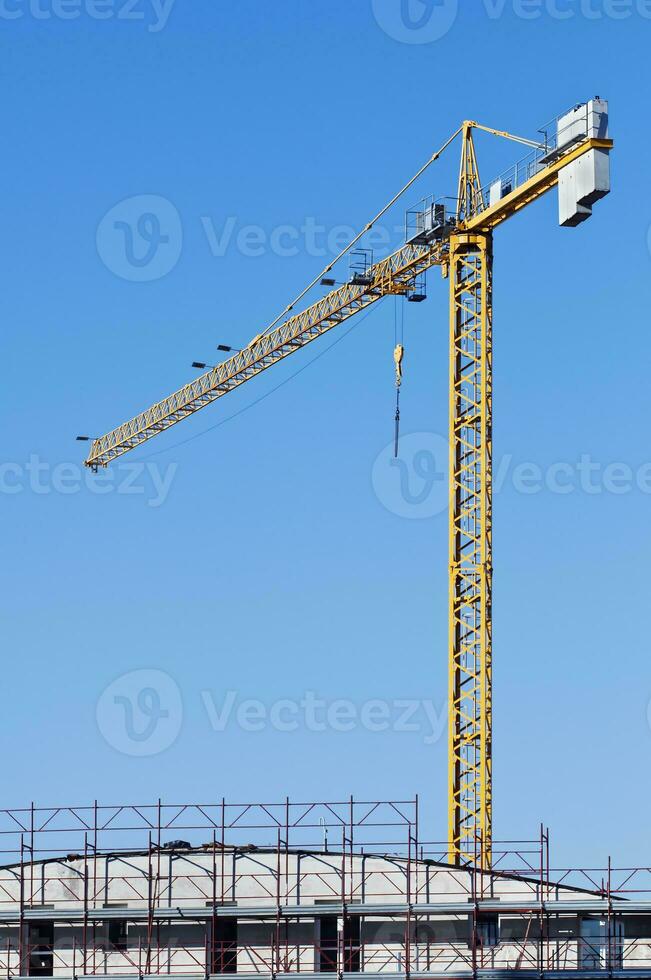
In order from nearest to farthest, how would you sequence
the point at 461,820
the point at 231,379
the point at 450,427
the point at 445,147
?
the point at 461,820
the point at 450,427
the point at 445,147
the point at 231,379

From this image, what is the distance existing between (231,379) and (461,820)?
158 feet

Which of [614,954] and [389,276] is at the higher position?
[389,276]

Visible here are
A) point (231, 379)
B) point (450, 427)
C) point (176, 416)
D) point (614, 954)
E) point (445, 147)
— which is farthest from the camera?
point (176, 416)

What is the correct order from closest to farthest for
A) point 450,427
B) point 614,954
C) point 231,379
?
1. point 614,954
2. point 450,427
3. point 231,379

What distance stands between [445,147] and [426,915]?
141ft

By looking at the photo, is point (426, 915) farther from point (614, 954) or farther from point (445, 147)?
point (445, 147)

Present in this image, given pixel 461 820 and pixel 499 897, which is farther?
pixel 461 820

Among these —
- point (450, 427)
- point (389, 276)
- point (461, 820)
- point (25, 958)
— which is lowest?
point (25, 958)

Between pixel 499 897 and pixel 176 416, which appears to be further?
pixel 176 416

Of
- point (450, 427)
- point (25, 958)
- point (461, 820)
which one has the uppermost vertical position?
point (450, 427)

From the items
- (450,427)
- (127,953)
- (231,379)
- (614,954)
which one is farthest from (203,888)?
(231,379)

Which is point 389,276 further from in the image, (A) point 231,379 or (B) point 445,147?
(A) point 231,379

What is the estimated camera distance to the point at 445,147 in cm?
9906

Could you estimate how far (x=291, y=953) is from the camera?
234 ft
